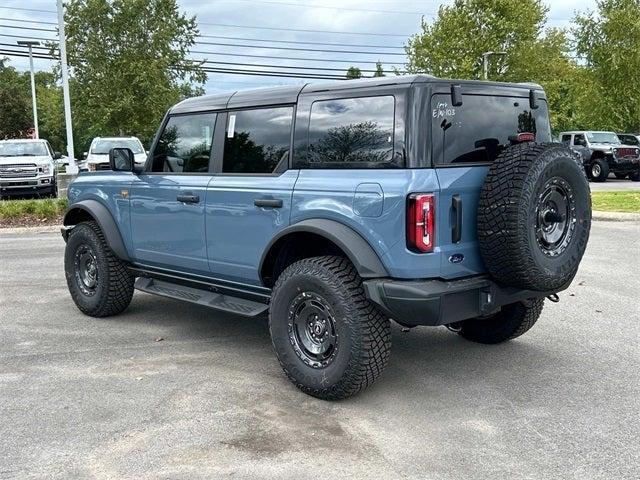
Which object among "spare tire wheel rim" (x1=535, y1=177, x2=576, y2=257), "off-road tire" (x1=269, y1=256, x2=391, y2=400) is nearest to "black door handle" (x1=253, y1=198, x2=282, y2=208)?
"off-road tire" (x1=269, y1=256, x2=391, y2=400)

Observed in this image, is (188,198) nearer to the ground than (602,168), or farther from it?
farther from it

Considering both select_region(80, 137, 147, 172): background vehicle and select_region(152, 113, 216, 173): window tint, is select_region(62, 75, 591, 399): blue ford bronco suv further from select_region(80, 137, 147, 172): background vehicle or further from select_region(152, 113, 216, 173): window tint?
select_region(80, 137, 147, 172): background vehicle

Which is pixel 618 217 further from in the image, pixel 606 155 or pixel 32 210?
pixel 606 155

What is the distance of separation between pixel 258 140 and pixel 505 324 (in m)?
2.35

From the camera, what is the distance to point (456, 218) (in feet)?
12.9

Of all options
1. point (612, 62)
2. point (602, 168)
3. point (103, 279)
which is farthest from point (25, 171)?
point (612, 62)

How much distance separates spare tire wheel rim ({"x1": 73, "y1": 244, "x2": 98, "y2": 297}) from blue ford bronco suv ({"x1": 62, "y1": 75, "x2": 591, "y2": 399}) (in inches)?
58.3

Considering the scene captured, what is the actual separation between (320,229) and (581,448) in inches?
74.3

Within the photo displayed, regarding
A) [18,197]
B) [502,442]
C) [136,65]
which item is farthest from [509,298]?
[136,65]

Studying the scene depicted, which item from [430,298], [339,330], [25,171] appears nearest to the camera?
[430,298]

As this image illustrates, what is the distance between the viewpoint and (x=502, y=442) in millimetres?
3557

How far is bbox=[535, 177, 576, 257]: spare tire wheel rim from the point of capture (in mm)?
4074

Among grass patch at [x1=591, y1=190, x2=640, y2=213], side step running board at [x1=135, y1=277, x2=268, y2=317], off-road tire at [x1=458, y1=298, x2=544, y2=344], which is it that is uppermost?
side step running board at [x1=135, y1=277, x2=268, y2=317]

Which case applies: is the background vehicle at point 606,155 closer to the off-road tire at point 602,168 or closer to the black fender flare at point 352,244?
the off-road tire at point 602,168
